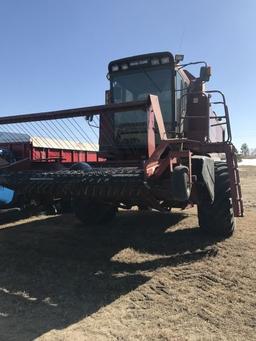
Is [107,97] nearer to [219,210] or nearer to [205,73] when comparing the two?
[205,73]

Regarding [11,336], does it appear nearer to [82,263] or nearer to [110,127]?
[82,263]

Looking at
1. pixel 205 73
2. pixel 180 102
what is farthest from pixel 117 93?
pixel 205 73

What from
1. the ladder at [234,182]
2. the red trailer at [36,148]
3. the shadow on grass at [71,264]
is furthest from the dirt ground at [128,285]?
the red trailer at [36,148]

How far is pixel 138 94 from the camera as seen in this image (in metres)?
7.64

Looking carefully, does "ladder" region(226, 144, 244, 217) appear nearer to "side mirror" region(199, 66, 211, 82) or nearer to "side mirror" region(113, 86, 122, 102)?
"side mirror" region(199, 66, 211, 82)

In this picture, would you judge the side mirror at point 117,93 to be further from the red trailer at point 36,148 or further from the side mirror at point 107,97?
the red trailer at point 36,148

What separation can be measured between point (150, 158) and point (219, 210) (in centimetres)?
190

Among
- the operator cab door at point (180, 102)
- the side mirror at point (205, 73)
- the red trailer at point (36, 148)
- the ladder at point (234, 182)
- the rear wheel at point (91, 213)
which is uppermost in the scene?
the side mirror at point (205, 73)

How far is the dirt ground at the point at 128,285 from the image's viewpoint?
149 inches

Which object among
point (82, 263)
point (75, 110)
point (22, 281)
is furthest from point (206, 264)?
point (75, 110)

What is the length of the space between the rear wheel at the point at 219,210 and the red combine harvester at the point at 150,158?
0.01 meters

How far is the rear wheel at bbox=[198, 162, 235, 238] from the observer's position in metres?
6.47

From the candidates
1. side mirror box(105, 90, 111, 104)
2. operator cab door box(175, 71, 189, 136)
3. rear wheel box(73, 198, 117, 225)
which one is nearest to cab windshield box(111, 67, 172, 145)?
operator cab door box(175, 71, 189, 136)

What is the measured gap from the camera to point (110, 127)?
755 cm
